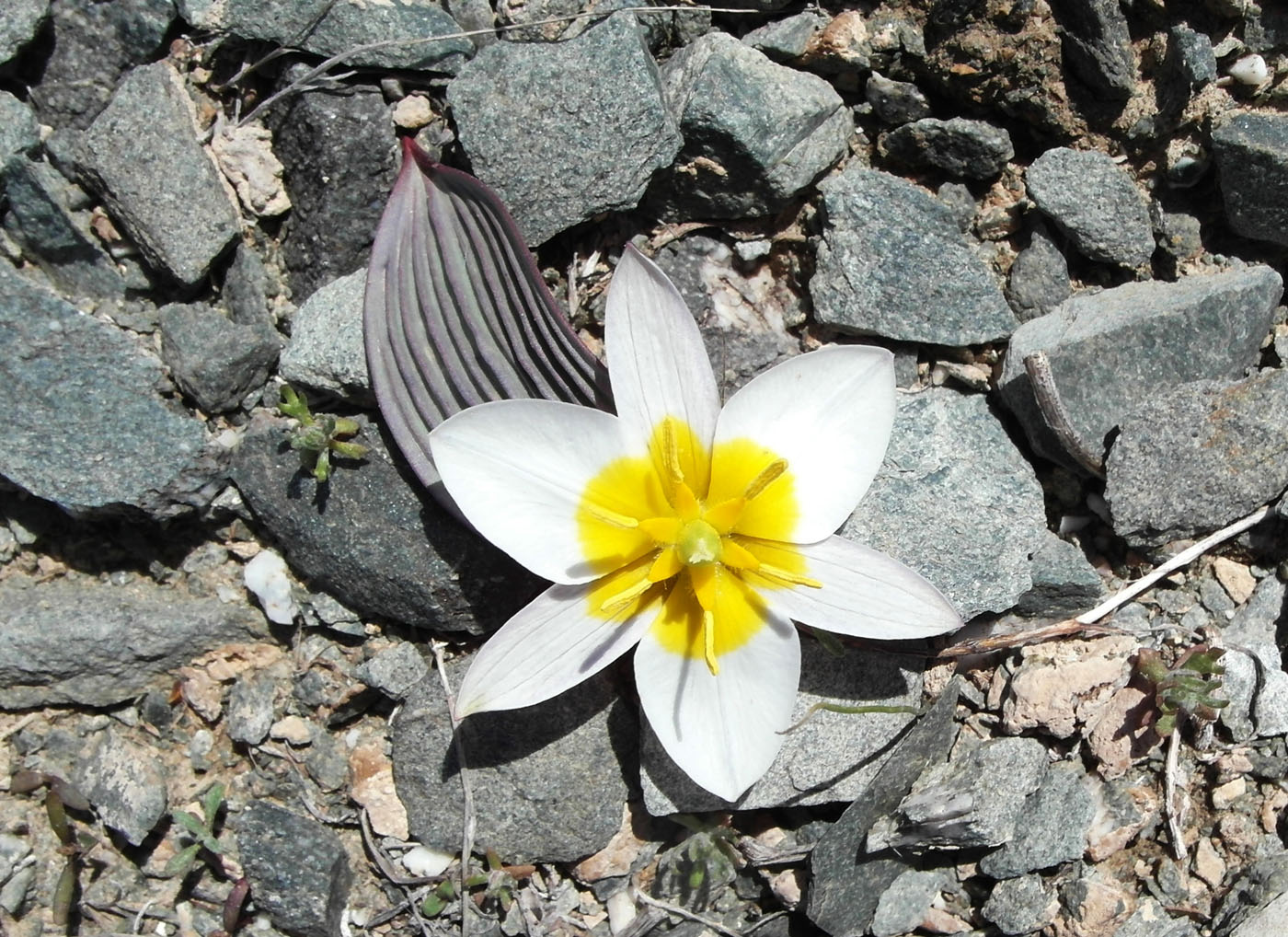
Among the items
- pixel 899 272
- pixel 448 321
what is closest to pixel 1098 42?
pixel 899 272

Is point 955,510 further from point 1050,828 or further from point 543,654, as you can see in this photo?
point 543,654

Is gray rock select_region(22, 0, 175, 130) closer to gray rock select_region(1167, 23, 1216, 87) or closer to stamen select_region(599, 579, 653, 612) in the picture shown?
stamen select_region(599, 579, 653, 612)

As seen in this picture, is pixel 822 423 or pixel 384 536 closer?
pixel 822 423

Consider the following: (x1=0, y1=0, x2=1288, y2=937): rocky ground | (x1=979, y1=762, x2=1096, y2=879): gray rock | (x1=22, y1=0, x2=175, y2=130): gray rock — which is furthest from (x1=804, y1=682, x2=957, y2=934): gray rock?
(x1=22, y1=0, x2=175, y2=130): gray rock

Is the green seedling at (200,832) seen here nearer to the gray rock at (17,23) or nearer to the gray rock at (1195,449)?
the gray rock at (17,23)

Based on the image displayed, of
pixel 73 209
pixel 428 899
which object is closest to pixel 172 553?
pixel 73 209
